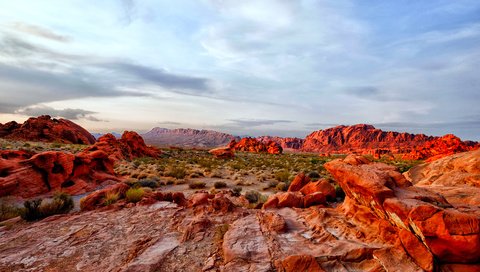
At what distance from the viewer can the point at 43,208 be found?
10648 mm

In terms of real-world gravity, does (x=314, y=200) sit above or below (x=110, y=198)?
above

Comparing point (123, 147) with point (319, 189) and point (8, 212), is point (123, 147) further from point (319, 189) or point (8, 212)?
point (319, 189)

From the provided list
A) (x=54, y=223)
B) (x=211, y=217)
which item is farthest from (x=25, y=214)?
(x=211, y=217)

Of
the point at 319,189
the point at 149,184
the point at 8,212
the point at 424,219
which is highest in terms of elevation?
the point at 424,219

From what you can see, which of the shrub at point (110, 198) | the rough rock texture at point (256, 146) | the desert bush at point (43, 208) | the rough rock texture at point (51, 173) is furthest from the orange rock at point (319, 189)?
the rough rock texture at point (256, 146)

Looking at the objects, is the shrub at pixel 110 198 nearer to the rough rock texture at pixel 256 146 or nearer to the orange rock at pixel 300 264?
the orange rock at pixel 300 264

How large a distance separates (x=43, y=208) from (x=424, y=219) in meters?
12.8

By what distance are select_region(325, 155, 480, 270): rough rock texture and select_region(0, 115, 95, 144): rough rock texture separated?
74728mm

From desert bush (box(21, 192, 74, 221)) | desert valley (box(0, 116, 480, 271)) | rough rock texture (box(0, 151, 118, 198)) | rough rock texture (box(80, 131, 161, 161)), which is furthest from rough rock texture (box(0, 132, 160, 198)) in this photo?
rough rock texture (box(80, 131, 161, 161))

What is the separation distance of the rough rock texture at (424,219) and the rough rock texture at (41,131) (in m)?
74.7

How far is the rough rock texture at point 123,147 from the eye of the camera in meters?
33.7

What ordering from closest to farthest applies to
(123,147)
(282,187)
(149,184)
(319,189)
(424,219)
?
(424,219), (319,189), (282,187), (149,184), (123,147)

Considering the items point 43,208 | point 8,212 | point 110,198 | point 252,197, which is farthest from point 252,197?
point 8,212

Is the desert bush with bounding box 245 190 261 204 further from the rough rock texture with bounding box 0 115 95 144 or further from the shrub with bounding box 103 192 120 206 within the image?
the rough rock texture with bounding box 0 115 95 144
